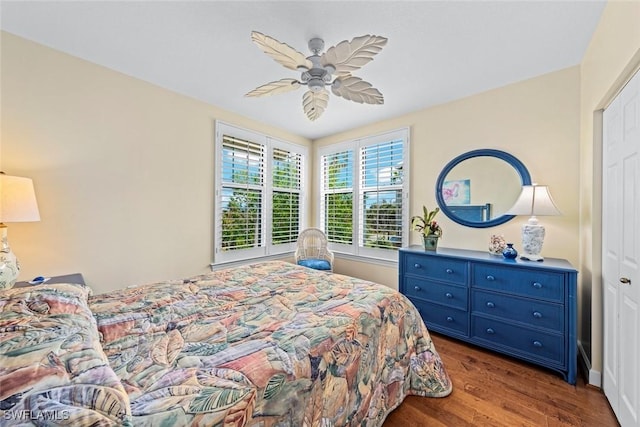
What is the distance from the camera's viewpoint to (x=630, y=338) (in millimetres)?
1445

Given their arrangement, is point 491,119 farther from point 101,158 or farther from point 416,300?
point 101,158

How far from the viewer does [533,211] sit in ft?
7.27

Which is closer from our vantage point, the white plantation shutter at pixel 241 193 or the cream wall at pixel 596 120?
the cream wall at pixel 596 120

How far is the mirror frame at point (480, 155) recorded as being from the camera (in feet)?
8.39

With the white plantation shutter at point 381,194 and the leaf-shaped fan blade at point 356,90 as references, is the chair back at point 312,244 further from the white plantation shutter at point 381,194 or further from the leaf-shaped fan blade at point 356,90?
the leaf-shaped fan blade at point 356,90

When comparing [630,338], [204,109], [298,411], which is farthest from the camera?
[204,109]

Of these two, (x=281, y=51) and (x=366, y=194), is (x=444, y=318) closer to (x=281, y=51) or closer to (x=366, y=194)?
(x=366, y=194)

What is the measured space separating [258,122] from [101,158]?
1876mm

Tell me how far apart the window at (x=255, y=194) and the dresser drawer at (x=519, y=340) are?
8.83ft

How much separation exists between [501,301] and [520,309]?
14 cm

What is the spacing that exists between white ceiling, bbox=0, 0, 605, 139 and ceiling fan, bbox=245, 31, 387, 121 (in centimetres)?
31

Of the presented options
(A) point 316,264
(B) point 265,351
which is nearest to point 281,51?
(B) point 265,351

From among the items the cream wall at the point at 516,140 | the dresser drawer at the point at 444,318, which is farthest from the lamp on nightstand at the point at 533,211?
the dresser drawer at the point at 444,318

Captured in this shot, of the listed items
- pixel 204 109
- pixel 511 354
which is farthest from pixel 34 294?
pixel 511 354
